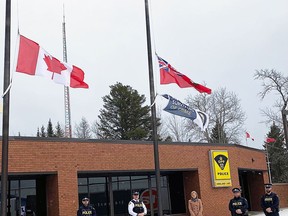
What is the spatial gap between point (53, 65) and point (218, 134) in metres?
48.5

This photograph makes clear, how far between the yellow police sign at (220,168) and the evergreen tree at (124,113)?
31.8 metres

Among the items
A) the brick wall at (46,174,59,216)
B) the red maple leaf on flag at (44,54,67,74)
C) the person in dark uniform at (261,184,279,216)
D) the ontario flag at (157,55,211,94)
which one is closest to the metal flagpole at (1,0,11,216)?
the red maple leaf on flag at (44,54,67,74)

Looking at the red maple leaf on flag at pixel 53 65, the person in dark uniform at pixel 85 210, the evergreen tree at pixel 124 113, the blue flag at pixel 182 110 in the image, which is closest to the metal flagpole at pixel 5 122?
the red maple leaf on flag at pixel 53 65

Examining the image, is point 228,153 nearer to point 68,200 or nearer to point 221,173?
point 221,173

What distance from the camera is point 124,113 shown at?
58.9 meters

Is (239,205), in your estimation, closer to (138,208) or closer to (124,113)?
(138,208)

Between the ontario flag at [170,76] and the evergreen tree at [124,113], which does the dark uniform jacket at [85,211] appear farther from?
the evergreen tree at [124,113]

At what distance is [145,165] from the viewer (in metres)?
22.2

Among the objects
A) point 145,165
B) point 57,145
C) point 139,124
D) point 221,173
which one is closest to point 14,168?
point 57,145

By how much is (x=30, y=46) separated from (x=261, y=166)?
25.1m

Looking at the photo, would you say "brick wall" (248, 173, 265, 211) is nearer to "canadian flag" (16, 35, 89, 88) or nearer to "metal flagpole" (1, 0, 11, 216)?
"canadian flag" (16, 35, 89, 88)

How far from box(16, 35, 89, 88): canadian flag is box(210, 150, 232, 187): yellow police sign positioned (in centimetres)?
1468

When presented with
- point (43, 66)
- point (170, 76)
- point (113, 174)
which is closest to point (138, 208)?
point (170, 76)

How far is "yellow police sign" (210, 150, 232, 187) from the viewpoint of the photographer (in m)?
25.2
